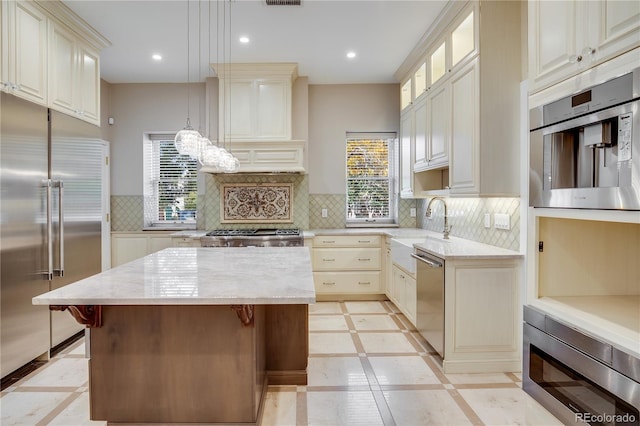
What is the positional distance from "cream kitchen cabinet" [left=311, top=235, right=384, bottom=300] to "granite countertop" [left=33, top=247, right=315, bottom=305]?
6.42 feet

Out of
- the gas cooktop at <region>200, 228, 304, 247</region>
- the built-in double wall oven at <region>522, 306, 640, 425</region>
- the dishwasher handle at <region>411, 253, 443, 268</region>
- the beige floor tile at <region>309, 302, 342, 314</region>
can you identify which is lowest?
the beige floor tile at <region>309, 302, 342, 314</region>

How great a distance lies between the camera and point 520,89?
2.69 metres

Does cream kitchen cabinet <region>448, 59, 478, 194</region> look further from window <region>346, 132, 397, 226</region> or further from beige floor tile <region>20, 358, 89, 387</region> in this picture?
beige floor tile <region>20, 358, 89, 387</region>

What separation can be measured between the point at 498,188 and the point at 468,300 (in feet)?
2.84

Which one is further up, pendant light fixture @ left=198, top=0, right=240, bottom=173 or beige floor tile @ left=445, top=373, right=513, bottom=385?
pendant light fixture @ left=198, top=0, right=240, bottom=173

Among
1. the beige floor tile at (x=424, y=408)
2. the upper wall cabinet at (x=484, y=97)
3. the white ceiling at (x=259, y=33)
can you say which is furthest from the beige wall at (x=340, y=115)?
the beige floor tile at (x=424, y=408)

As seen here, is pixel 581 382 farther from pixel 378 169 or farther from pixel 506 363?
pixel 378 169

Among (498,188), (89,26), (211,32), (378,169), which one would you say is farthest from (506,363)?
(89,26)

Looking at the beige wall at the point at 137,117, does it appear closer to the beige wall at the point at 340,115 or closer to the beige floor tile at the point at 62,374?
the beige wall at the point at 340,115

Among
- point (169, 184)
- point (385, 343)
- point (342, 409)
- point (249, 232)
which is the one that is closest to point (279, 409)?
point (342, 409)

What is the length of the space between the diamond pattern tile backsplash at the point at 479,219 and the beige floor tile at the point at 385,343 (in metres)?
1.16

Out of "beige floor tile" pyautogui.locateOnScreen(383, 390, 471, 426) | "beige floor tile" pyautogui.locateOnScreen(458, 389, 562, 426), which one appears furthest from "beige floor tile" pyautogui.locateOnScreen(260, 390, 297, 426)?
"beige floor tile" pyautogui.locateOnScreen(458, 389, 562, 426)

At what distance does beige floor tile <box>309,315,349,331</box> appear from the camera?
146 inches

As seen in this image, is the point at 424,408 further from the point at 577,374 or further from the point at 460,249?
the point at 460,249
